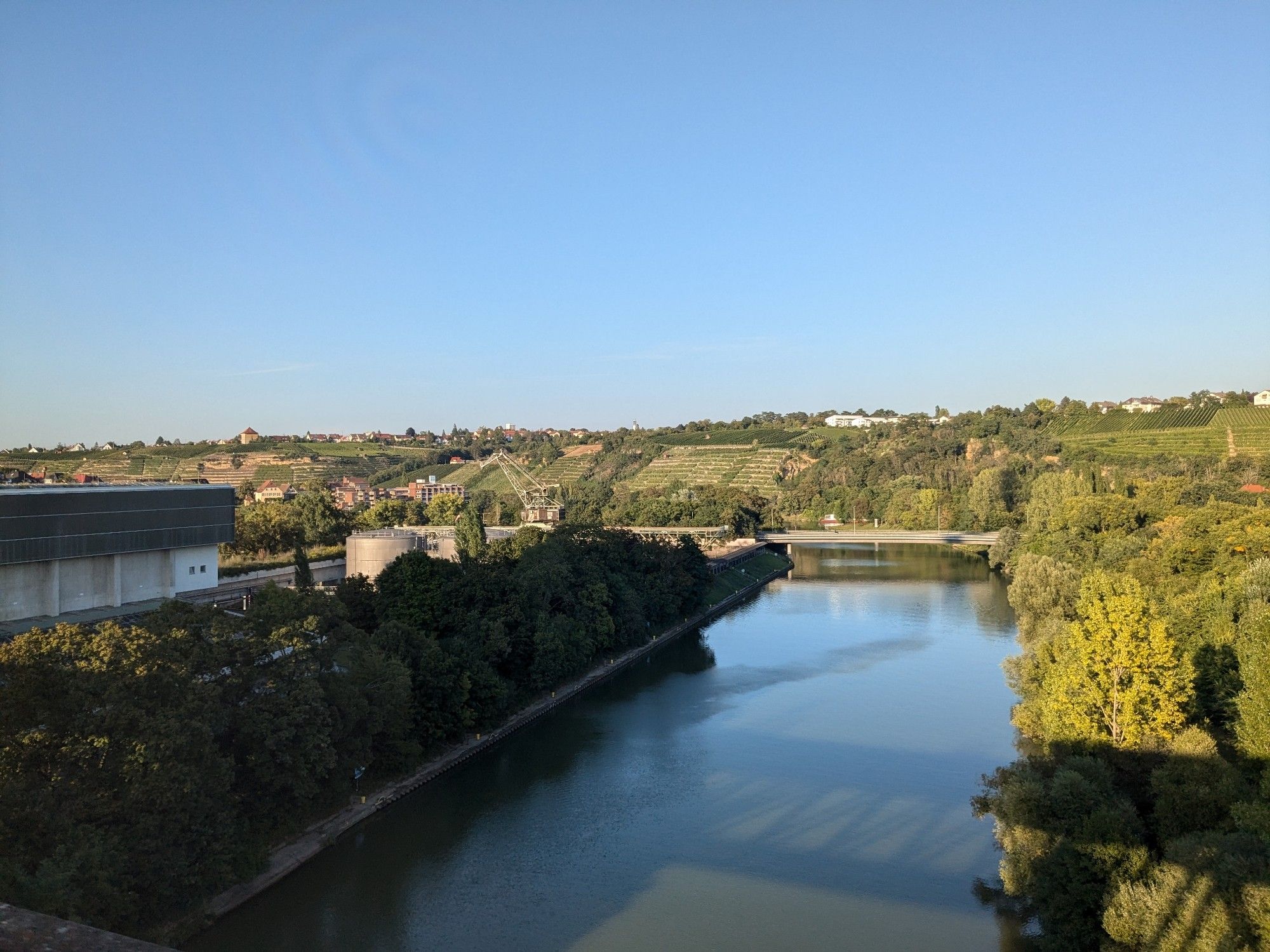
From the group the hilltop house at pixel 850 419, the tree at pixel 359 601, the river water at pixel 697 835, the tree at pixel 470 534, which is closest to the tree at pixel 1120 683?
the river water at pixel 697 835

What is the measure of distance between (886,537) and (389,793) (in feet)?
136

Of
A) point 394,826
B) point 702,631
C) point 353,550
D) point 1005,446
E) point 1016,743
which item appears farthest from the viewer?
point 1005,446

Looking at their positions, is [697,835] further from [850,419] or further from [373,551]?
[850,419]

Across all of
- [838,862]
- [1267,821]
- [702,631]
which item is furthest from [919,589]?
[1267,821]

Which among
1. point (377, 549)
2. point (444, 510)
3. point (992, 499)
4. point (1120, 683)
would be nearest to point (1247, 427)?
point (992, 499)

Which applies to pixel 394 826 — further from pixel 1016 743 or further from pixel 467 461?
pixel 467 461

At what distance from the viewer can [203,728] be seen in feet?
33.1

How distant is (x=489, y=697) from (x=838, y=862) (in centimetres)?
681

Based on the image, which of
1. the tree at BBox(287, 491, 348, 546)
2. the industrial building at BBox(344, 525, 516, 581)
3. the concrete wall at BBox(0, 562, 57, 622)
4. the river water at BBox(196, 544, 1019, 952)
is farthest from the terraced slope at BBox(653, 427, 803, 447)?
the concrete wall at BBox(0, 562, 57, 622)

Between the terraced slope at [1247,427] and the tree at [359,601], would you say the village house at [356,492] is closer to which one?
the tree at [359,601]

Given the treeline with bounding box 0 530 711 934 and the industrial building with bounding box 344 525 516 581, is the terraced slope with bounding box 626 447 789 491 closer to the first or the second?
the industrial building with bounding box 344 525 516 581

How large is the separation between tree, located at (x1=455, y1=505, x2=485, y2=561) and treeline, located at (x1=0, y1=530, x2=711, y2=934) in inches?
358

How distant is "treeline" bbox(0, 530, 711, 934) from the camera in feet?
29.1

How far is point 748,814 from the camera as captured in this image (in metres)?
13.5
